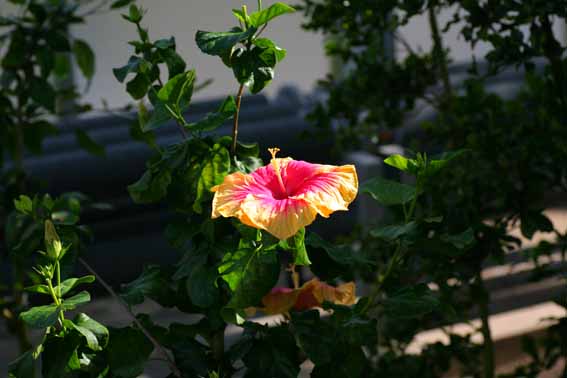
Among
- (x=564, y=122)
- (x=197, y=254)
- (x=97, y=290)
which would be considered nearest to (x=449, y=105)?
(x=564, y=122)

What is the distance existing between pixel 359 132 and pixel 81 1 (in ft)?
2.04

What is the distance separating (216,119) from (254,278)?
6.7 inches

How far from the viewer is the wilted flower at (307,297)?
1.02m

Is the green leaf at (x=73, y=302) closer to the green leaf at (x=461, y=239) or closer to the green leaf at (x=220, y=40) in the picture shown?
the green leaf at (x=220, y=40)

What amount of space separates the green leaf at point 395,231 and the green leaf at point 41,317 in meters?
0.35

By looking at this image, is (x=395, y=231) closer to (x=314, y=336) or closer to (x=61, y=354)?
(x=314, y=336)

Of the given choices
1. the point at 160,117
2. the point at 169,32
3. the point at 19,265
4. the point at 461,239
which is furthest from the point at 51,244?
the point at 169,32

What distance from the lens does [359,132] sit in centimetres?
180

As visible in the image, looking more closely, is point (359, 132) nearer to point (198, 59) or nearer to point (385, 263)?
point (385, 263)

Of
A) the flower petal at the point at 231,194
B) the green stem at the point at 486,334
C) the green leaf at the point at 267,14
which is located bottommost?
the green stem at the point at 486,334

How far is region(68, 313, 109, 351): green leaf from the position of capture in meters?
0.83

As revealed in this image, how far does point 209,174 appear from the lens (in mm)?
928

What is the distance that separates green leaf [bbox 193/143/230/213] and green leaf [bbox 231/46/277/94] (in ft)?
0.31

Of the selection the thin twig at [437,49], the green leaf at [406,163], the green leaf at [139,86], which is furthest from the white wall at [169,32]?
the green leaf at [406,163]
